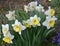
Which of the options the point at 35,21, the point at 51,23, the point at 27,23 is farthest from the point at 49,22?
the point at 27,23

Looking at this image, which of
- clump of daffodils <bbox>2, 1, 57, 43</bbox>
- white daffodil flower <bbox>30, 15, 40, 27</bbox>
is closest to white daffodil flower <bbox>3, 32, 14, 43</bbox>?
clump of daffodils <bbox>2, 1, 57, 43</bbox>

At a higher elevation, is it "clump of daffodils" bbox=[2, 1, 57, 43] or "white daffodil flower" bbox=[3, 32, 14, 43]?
"clump of daffodils" bbox=[2, 1, 57, 43]

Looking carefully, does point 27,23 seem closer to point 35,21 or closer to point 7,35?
point 35,21

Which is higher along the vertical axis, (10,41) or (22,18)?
(22,18)

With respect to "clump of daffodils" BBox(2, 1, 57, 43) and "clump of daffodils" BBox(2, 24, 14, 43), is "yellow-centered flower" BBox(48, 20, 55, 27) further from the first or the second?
"clump of daffodils" BBox(2, 24, 14, 43)

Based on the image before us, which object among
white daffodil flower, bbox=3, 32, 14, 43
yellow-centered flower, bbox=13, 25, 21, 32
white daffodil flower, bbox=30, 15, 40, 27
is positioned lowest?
white daffodil flower, bbox=3, 32, 14, 43

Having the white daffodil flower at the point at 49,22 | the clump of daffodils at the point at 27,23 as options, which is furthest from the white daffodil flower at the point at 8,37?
the white daffodil flower at the point at 49,22

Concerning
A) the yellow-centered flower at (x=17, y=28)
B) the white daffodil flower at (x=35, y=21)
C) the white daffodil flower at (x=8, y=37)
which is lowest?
the white daffodil flower at (x=8, y=37)

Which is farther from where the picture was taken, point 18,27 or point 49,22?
point 49,22

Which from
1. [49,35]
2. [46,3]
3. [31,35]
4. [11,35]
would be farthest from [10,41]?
[46,3]

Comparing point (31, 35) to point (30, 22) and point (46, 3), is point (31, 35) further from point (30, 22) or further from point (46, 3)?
point (46, 3)

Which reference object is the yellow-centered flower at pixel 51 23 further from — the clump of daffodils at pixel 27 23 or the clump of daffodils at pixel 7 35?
the clump of daffodils at pixel 7 35
